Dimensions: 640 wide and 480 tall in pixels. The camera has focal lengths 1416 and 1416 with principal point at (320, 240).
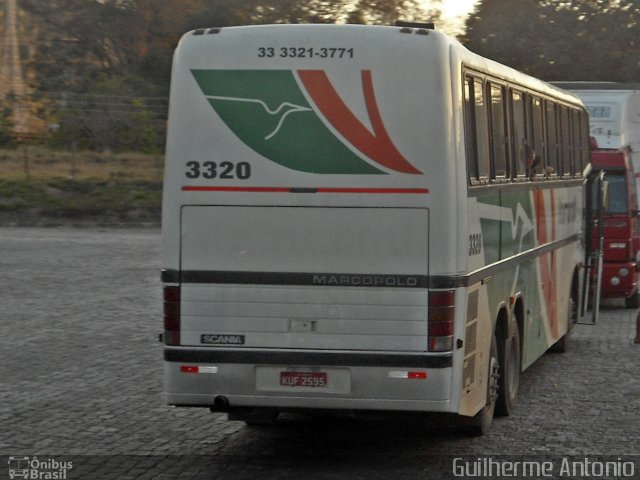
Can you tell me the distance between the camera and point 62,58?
70.4m

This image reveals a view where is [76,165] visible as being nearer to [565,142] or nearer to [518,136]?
[565,142]

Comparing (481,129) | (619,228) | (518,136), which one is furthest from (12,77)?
(481,129)

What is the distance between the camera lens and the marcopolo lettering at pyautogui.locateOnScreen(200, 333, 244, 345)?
A: 31.1ft

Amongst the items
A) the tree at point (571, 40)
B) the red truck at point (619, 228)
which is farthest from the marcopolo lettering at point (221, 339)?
the tree at point (571, 40)

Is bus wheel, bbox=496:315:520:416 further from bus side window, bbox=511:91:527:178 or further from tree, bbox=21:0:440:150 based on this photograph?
tree, bbox=21:0:440:150

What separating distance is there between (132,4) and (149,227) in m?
23.9

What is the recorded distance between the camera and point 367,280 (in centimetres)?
938

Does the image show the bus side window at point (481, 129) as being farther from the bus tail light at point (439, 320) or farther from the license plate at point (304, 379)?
the license plate at point (304, 379)

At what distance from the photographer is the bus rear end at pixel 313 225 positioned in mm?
9320

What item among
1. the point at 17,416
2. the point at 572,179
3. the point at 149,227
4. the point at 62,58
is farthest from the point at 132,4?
the point at 17,416

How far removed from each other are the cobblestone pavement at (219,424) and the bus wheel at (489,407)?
0.32ft

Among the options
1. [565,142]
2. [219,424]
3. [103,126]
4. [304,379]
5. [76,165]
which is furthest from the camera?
[103,126]

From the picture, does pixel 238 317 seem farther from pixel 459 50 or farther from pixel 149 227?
pixel 149 227

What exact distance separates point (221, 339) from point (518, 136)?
4.02m
